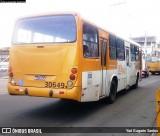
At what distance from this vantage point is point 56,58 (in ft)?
25.9

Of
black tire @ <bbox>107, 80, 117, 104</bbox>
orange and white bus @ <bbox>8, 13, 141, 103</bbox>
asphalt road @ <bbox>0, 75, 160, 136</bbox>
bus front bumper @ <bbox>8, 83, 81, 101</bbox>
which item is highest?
orange and white bus @ <bbox>8, 13, 141, 103</bbox>

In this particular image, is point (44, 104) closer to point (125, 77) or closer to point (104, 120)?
point (104, 120)

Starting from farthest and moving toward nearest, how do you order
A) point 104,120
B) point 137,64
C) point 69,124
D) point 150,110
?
1. point 137,64
2. point 150,110
3. point 104,120
4. point 69,124

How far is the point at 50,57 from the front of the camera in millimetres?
7969

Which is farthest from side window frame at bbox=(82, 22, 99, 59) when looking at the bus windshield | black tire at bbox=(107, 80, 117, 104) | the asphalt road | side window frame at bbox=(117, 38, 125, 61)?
side window frame at bbox=(117, 38, 125, 61)

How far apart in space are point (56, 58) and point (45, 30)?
1.01 meters

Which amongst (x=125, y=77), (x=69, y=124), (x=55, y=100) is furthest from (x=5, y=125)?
(x=125, y=77)

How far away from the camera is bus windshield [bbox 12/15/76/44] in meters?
8.02

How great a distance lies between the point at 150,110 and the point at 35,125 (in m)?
4.51

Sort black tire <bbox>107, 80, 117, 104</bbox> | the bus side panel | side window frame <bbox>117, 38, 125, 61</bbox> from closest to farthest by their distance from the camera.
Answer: the bus side panel → black tire <bbox>107, 80, 117, 104</bbox> → side window frame <bbox>117, 38, 125, 61</bbox>

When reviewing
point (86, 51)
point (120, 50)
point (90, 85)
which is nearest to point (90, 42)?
point (86, 51)

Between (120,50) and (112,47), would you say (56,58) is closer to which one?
(112,47)

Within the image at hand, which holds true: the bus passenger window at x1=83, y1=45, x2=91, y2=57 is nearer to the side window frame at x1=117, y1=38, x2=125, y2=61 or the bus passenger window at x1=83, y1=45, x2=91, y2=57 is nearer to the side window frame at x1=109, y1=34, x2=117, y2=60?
the side window frame at x1=109, y1=34, x2=117, y2=60

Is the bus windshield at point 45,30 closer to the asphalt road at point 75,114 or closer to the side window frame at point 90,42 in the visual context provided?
the side window frame at point 90,42
